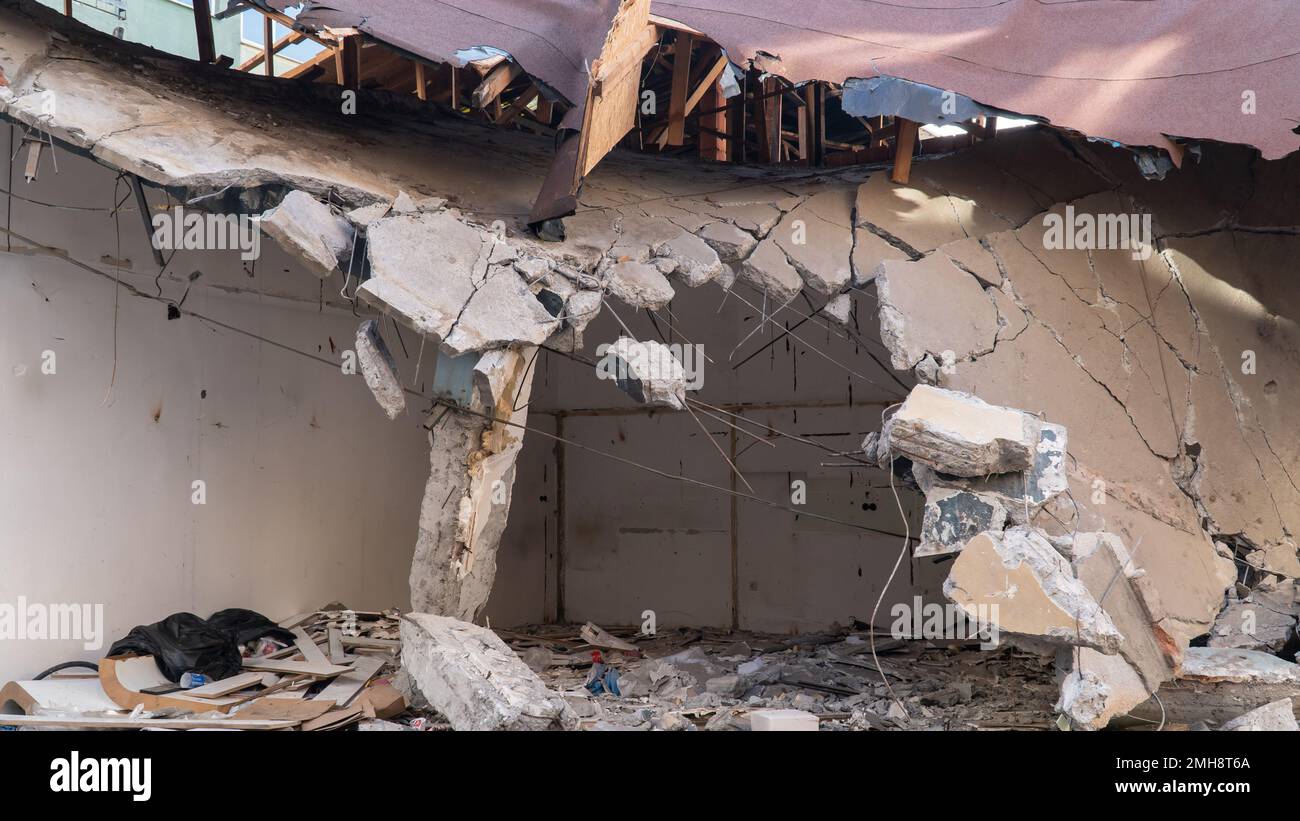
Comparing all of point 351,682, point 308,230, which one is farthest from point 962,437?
point 351,682

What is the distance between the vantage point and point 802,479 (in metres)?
10.2

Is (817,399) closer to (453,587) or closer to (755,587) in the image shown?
(755,587)

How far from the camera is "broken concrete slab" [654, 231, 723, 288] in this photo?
6227 millimetres

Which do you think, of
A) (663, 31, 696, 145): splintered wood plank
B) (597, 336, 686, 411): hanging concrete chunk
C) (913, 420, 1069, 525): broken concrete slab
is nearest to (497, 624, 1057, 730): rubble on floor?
(913, 420, 1069, 525): broken concrete slab

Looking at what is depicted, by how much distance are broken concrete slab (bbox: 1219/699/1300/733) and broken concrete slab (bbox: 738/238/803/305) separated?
3005mm

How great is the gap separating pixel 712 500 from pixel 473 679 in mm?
5507

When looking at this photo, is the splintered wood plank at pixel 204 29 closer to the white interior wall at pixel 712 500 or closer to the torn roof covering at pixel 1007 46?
the torn roof covering at pixel 1007 46

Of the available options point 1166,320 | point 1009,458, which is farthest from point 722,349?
point 1009,458

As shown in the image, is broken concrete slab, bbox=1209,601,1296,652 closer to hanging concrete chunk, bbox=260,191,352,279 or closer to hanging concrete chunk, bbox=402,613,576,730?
hanging concrete chunk, bbox=402,613,576,730

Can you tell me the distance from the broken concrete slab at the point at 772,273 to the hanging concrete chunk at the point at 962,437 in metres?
1.27

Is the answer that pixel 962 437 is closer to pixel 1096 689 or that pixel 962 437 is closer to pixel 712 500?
pixel 1096 689

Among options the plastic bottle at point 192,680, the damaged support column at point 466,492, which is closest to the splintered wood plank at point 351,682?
the damaged support column at point 466,492

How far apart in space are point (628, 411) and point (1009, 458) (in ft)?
20.4

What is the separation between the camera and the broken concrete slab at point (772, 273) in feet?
20.6
